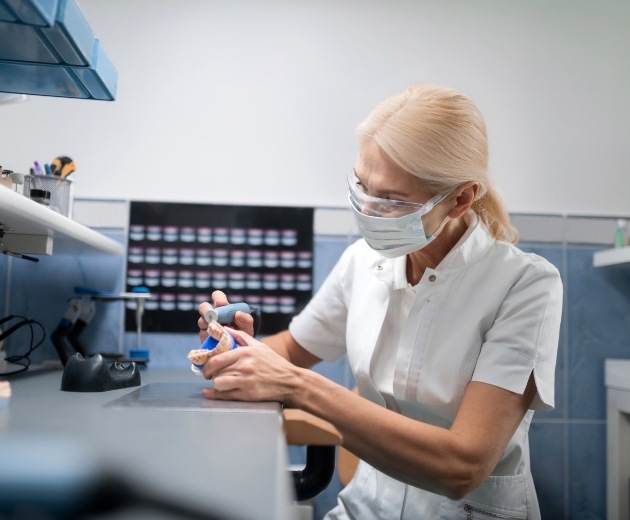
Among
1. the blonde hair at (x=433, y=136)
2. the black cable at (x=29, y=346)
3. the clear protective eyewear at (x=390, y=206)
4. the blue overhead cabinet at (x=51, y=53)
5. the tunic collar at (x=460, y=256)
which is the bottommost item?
the black cable at (x=29, y=346)

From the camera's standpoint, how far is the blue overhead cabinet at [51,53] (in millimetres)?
860

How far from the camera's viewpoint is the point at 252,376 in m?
0.99

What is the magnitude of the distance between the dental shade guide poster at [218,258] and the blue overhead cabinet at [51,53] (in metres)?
0.83

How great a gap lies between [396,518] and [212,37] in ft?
5.30

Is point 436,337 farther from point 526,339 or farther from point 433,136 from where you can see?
point 433,136

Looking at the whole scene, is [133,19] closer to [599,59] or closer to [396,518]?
[599,59]

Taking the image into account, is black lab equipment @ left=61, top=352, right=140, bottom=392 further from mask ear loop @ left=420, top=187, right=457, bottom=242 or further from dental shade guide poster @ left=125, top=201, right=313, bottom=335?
dental shade guide poster @ left=125, top=201, right=313, bottom=335

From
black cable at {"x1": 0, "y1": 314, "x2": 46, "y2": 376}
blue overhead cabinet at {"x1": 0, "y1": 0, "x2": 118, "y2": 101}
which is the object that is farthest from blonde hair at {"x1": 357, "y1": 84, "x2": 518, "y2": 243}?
black cable at {"x1": 0, "y1": 314, "x2": 46, "y2": 376}

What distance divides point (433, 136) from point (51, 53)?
0.69 meters

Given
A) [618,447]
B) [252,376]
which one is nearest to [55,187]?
[252,376]

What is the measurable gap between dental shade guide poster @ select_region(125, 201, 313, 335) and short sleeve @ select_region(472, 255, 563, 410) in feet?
3.13

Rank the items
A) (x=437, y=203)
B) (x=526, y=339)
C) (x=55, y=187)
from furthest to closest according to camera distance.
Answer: (x=55, y=187) → (x=437, y=203) → (x=526, y=339)

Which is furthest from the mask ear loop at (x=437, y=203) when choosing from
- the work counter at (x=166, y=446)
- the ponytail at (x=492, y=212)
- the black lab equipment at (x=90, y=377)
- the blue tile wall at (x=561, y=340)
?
the blue tile wall at (x=561, y=340)

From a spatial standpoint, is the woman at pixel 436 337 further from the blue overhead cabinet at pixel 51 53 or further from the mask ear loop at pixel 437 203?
the blue overhead cabinet at pixel 51 53
